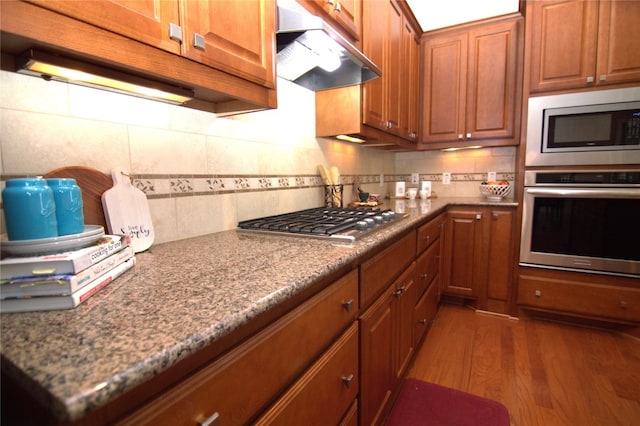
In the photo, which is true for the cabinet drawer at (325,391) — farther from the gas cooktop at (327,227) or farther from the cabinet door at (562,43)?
the cabinet door at (562,43)

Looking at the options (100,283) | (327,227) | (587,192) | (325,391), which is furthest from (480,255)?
(100,283)

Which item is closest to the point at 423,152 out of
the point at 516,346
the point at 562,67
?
the point at 562,67

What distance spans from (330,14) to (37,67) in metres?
1.14

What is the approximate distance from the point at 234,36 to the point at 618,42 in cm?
250

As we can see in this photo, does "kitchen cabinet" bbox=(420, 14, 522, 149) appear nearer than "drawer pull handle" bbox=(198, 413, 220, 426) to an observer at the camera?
No

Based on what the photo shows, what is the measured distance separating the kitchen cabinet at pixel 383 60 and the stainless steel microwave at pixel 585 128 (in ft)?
3.26

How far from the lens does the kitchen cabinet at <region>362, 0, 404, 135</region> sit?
1.81m

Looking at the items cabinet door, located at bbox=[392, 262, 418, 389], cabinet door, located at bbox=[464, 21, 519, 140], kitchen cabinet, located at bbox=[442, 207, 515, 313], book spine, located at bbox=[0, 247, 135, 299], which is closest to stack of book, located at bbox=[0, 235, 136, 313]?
book spine, located at bbox=[0, 247, 135, 299]

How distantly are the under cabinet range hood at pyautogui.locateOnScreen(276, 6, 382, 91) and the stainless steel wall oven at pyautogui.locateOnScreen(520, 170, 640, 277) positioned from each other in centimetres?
160

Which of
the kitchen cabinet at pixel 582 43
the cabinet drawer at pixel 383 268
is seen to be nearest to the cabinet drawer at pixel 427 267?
the cabinet drawer at pixel 383 268

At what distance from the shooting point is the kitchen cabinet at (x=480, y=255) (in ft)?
7.97

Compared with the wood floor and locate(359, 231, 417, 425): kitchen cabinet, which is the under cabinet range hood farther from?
the wood floor

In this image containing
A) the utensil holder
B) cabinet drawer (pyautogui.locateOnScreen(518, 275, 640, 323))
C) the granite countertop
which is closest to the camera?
the granite countertop

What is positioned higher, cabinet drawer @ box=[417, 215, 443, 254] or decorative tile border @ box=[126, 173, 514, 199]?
decorative tile border @ box=[126, 173, 514, 199]
